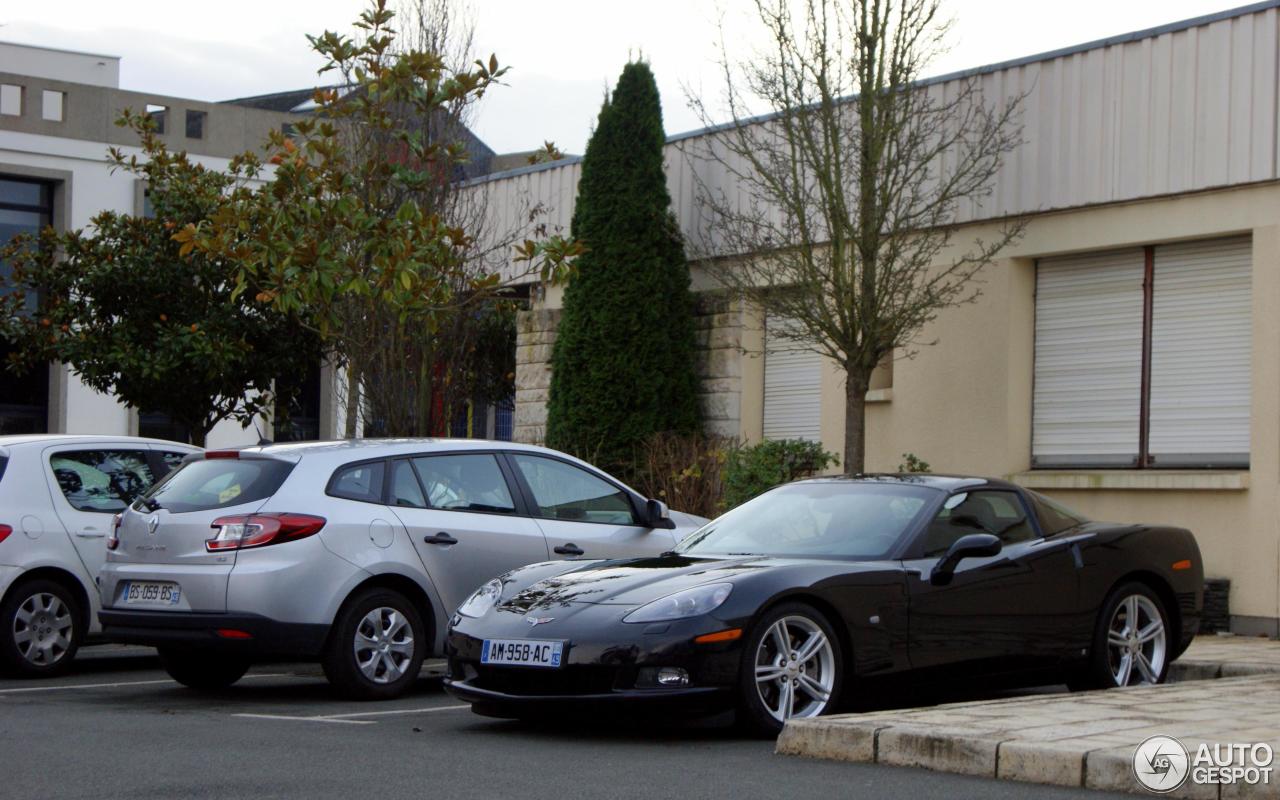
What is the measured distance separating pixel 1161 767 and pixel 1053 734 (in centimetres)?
75

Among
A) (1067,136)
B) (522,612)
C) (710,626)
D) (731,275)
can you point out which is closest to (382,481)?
(522,612)

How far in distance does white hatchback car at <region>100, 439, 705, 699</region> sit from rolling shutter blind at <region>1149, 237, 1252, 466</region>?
5.68 m

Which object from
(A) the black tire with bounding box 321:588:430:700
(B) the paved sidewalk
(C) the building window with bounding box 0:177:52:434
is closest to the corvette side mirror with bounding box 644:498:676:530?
(A) the black tire with bounding box 321:588:430:700

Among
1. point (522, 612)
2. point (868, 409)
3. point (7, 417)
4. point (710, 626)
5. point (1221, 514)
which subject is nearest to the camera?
point (710, 626)

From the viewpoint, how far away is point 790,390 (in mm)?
18172

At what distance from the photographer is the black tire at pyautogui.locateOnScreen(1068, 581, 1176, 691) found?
9.62 metres

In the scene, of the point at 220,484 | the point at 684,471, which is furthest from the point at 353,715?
the point at 684,471

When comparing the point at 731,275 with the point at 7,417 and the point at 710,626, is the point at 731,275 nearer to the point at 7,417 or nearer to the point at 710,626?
the point at 710,626

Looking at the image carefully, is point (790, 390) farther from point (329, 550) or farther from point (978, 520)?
point (329, 550)

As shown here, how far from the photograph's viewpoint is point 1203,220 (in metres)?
13.9

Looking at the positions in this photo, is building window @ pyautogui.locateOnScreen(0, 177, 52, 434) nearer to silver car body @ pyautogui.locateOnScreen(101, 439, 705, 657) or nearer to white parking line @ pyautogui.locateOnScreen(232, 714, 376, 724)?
silver car body @ pyautogui.locateOnScreen(101, 439, 705, 657)

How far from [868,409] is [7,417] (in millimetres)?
23496

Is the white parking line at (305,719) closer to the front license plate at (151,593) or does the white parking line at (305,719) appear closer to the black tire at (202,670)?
the front license plate at (151,593)

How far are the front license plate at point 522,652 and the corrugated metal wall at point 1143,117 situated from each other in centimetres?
804
